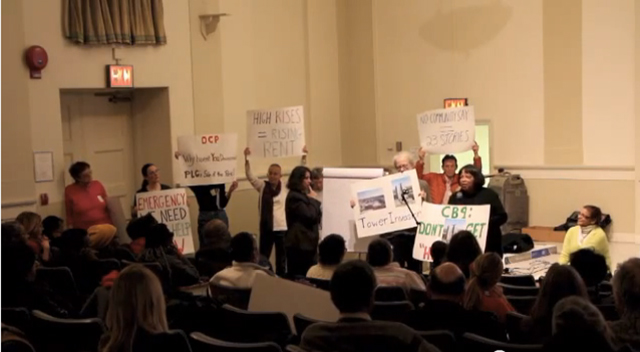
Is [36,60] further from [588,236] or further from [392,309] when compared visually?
[588,236]

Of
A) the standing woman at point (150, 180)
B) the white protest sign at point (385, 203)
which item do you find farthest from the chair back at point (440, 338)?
the standing woman at point (150, 180)

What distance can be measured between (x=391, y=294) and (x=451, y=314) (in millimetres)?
974

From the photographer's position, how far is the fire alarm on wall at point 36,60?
832 centimetres

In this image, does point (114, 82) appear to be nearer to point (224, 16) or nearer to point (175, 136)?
point (175, 136)

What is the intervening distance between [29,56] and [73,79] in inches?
23.1

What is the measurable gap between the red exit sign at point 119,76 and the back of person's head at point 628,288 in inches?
250

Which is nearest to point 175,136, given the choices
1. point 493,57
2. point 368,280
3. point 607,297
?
point 493,57

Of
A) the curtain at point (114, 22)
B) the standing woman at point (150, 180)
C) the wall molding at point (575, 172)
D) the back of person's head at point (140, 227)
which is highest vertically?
the curtain at point (114, 22)

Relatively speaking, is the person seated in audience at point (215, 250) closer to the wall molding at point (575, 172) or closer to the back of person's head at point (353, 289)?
the back of person's head at point (353, 289)

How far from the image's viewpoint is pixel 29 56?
8.32 metres

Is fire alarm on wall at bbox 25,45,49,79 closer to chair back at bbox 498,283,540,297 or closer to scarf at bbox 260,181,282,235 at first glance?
scarf at bbox 260,181,282,235

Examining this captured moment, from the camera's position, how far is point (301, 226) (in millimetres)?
7480

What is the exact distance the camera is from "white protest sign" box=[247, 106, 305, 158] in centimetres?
917

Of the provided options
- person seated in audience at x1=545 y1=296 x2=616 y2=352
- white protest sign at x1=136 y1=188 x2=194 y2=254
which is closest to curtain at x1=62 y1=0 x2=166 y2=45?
white protest sign at x1=136 y1=188 x2=194 y2=254
